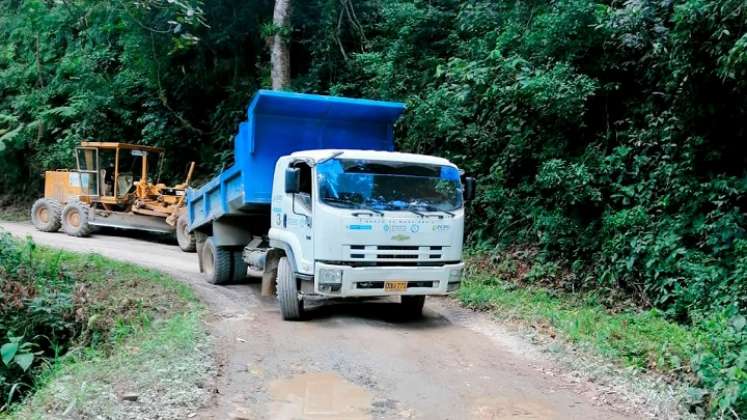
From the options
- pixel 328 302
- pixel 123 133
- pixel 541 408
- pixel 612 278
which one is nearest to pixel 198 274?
pixel 328 302

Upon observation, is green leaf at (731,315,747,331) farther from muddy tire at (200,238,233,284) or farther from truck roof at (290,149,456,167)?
muddy tire at (200,238,233,284)

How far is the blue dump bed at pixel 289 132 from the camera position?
926 centimetres

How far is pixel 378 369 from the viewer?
20.9ft

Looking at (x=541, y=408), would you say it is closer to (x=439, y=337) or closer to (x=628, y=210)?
(x=439, y=337)

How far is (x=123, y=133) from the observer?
2173 cm

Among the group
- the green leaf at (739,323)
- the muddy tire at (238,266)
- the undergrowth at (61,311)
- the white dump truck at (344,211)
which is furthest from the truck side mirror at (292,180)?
the green leaf at (739,323)

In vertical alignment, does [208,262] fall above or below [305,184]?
below

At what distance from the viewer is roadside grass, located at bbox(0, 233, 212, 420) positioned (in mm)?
4984

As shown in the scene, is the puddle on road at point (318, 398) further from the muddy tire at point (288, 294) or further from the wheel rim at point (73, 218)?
the wheel rim at point (73, 218)

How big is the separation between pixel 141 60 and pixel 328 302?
12.6m

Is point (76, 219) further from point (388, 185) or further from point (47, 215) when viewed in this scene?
point (388, 185)

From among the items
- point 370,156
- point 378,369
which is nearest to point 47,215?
point 370,156

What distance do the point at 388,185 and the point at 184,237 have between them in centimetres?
910

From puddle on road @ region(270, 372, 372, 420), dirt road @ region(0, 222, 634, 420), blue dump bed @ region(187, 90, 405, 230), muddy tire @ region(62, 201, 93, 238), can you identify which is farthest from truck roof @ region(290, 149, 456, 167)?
muddy tire @ region(62, 201, 93, 238)
